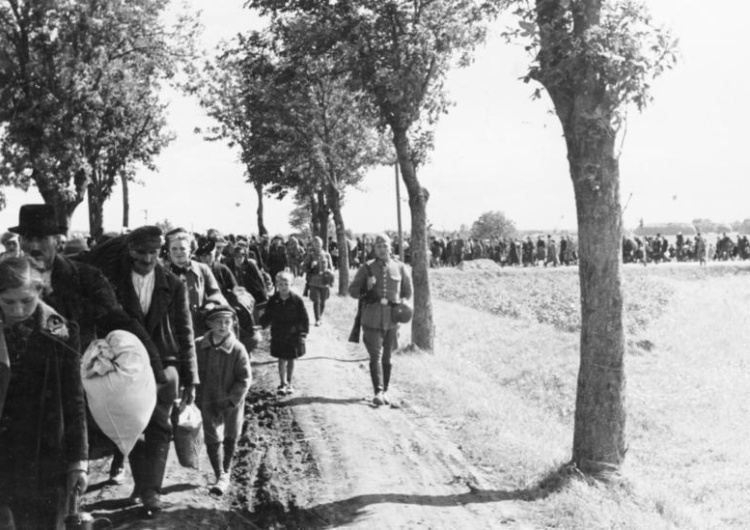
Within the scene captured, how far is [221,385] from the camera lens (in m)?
7.08

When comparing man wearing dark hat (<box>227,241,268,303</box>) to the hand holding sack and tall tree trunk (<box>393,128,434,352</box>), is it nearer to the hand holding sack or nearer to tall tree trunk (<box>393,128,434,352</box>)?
tall tree trunk (<box>393,128,434,352</box>)

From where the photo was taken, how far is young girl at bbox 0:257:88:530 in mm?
3988

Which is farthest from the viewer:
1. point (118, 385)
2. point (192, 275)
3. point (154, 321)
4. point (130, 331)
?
point (192, 275)

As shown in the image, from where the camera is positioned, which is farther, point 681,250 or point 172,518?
point 681,250

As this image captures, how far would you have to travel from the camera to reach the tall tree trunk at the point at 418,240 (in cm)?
1568

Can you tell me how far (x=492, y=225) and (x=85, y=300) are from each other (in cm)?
10225

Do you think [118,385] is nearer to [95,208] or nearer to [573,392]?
[573,392]

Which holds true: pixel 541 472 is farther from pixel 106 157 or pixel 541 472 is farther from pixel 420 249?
pixel 106 157

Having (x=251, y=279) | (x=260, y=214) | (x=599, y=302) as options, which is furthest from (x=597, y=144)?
(x=260, y=214)

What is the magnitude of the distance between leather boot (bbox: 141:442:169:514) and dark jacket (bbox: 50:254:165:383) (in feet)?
3.03

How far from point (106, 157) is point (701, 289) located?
1045 inches

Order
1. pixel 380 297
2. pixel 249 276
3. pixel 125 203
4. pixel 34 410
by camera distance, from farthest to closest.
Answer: pixel 125 203
pixel 249 276
pixel 380 297
pixel 34 410

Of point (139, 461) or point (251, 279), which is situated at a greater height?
point (251, 279)

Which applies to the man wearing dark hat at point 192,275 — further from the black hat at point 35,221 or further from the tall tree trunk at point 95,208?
the tall tree trunk at point 95,208
